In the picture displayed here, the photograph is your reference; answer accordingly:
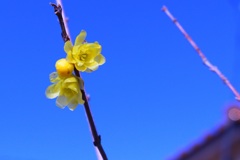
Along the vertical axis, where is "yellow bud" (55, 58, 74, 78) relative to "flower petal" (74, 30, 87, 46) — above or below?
below

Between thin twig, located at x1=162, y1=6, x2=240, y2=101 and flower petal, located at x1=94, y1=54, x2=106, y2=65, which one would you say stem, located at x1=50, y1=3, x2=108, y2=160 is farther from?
thin twig, located at x1=162, y1=6, x2=240, y2=101

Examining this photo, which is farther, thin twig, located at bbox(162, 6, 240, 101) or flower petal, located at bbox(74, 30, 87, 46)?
thin twig, located at bbox(162, 6, 240, 101)

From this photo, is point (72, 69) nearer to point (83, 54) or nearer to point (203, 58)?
point (83, 54)

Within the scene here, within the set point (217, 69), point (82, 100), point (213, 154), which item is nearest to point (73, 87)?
point (82, 100)

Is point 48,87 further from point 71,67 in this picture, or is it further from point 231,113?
point 231,113

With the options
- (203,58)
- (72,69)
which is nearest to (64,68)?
(72,69)

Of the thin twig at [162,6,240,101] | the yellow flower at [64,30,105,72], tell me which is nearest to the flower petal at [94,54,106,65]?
the yellow flower at [64,30,105,72]

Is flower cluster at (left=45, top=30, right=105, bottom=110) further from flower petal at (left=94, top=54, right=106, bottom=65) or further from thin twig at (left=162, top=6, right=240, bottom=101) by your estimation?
thin twig at (left=162, top=6, right=240, bottom=101)
